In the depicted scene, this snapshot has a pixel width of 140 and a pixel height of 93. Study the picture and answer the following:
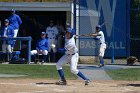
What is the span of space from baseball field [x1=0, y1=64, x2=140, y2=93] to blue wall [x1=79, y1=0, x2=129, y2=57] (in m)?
3.77

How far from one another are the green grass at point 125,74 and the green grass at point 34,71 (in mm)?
1656

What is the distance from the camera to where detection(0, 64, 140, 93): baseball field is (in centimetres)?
1427

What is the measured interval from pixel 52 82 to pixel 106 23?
878cm

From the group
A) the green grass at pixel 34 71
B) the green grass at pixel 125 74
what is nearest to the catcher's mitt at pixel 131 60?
the green grass at pixel 125 74

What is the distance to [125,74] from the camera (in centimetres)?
1912

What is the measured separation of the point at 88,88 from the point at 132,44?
34.2ft

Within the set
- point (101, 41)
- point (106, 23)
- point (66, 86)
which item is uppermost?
point (106, 23)

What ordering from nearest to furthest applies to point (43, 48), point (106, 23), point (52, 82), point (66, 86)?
point (66, 86), point (52, 82), point (43, 48), point (106, 23)

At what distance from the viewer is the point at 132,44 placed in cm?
2475

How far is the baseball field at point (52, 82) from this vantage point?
46.8 feet

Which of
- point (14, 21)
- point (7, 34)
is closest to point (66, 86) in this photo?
point (7, 34)

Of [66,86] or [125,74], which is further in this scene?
[125,74]

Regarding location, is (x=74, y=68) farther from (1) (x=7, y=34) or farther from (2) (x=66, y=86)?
(1) (x=7, y=34)

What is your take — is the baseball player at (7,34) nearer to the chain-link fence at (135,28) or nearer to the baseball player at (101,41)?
the baseball player at (101,41)
